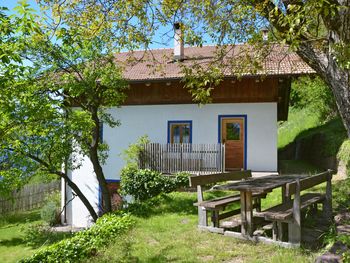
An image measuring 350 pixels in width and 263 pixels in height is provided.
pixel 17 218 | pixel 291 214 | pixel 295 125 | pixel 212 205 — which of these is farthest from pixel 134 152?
pixel 295 125

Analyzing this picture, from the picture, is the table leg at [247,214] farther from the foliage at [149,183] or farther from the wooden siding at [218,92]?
the wooden siding at [218,92]

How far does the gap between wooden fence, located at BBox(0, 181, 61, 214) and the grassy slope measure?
436 mm

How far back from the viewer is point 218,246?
6.14 meters

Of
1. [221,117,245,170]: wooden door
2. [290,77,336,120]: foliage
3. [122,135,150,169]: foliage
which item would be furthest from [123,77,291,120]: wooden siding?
[290,77,336,120]: foliage

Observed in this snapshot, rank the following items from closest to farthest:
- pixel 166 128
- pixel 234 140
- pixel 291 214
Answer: pixel 291 214 < pixel 234 140 < pixel 166 128

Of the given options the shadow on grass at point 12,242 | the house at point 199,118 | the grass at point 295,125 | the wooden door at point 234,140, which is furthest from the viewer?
the grass at point 295,125

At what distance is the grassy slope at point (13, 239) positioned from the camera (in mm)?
11328

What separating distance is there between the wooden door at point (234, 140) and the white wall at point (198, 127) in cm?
39

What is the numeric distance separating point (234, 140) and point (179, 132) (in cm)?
246

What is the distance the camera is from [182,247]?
6.26 m

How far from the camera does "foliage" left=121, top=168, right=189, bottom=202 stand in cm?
1364

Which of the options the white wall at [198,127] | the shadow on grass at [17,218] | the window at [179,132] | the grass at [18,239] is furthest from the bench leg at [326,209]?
the shadow on grass at [17,218]

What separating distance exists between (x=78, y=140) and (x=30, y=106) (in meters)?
2.75

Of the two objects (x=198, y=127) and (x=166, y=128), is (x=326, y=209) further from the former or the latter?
(x=166, y=128)
